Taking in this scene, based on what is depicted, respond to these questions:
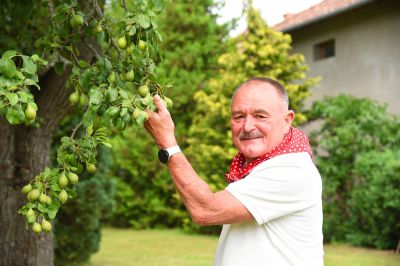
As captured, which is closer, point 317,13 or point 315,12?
point 317,13

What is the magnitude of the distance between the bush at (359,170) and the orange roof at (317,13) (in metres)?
1.98

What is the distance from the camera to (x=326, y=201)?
40.5 ft

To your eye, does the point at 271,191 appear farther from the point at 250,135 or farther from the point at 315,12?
the point at 315,12

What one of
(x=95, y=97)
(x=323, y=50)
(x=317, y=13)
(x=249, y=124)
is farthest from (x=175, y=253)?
(x=95, y=97)

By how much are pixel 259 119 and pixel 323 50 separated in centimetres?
1351

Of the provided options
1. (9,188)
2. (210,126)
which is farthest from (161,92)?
(210,126)

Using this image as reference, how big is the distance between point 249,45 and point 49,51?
1011 cm

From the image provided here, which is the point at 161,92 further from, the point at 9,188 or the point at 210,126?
the point at 210,126

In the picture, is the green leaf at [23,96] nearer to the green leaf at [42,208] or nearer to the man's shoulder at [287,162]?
the green leaf at [42,208]

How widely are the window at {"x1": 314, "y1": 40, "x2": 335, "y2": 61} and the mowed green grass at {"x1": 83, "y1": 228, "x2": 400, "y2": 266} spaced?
524cm

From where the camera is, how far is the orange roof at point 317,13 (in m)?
13.5

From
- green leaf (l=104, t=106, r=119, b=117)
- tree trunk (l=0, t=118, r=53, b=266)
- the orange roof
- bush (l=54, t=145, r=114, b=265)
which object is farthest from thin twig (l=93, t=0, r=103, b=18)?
the orange roof

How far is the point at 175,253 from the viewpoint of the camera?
11.1 meters

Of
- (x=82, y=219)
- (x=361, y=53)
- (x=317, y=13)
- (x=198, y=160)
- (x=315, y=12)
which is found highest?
(x=315, y=12)
